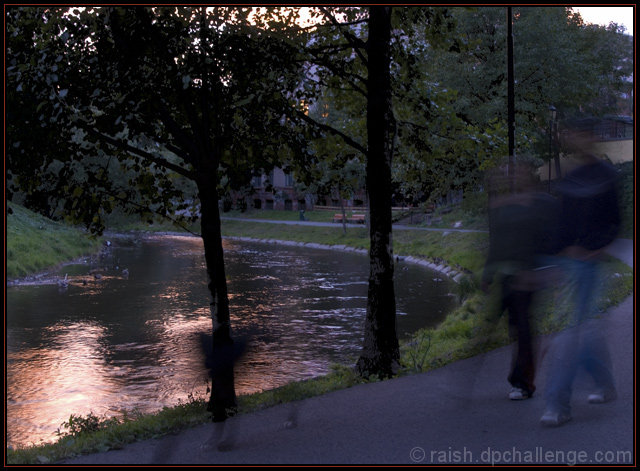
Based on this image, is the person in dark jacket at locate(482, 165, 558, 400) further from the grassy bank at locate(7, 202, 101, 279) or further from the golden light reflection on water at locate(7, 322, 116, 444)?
the grassy bank at locate(7, 202, 101, 279)

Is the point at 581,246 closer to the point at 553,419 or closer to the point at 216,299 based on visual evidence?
the point at 553,419

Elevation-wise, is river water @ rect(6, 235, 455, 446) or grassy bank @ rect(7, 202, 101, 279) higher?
grassy bank @ rect(7, 202, 101, 279)

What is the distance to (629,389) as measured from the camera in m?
6.35

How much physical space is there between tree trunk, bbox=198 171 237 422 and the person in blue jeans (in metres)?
3.42

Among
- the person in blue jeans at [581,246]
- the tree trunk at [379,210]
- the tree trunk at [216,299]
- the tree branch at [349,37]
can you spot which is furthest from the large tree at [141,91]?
the person in blue jeans at [581,246]

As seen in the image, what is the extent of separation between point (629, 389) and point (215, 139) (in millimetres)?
4826

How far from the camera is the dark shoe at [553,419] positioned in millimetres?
5465

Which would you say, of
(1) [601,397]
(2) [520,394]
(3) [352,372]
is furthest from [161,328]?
(1) [601,397]

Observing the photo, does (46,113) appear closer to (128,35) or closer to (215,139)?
(128,35)

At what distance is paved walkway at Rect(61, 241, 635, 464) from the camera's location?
5188 millimetres

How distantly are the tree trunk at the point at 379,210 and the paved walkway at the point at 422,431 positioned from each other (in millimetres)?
1616

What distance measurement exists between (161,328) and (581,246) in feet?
47.2

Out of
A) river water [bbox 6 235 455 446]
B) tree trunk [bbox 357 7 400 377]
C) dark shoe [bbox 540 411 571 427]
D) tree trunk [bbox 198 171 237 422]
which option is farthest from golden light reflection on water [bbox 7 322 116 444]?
dark shoe [bbox 540 411 571 427]

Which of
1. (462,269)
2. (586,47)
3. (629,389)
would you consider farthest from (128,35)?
(586,47)
